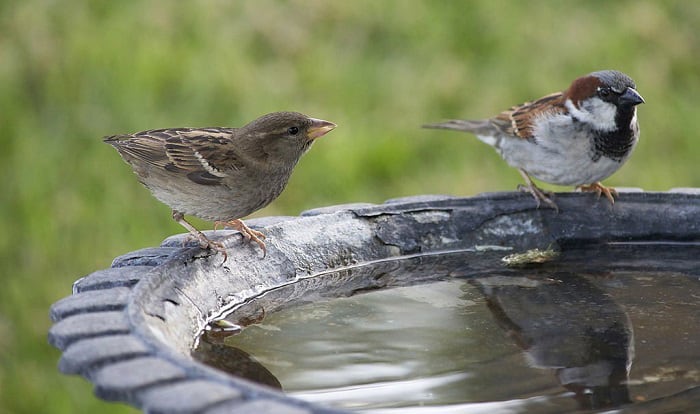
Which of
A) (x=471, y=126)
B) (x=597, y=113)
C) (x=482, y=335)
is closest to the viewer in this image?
(x=482, y=335)

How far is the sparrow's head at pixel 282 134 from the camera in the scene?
3.52 metres

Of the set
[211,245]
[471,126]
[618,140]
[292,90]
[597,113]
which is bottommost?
[211,245]

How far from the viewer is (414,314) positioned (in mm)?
2900

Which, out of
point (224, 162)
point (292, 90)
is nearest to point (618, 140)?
point (224, 162)

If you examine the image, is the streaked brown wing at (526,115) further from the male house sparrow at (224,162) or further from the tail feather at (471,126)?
the male house sparrow at (224,162)

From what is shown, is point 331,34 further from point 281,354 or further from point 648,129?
point 281,354

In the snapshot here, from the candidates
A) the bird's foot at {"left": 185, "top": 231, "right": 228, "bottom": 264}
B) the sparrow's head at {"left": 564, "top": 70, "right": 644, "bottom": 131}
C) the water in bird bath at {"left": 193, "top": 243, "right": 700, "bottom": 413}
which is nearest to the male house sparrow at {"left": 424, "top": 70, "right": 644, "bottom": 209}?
the sparrow's head at {"left": 564, "top": 70, "right": 644, "bottom": 131}

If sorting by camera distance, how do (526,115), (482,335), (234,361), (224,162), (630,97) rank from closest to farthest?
(234,361) → (482,335) → (224,162) → (630,97) → (526,115)

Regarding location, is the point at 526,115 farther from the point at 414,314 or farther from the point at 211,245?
the point at 211,245

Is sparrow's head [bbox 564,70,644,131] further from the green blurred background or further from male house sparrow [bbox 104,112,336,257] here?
the green blurred background

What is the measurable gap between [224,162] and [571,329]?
4.24 ft

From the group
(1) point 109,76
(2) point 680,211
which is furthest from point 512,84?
(2) point 680,211

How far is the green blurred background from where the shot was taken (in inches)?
214

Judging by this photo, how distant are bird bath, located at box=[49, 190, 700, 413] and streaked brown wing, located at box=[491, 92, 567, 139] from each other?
2.51 ft
